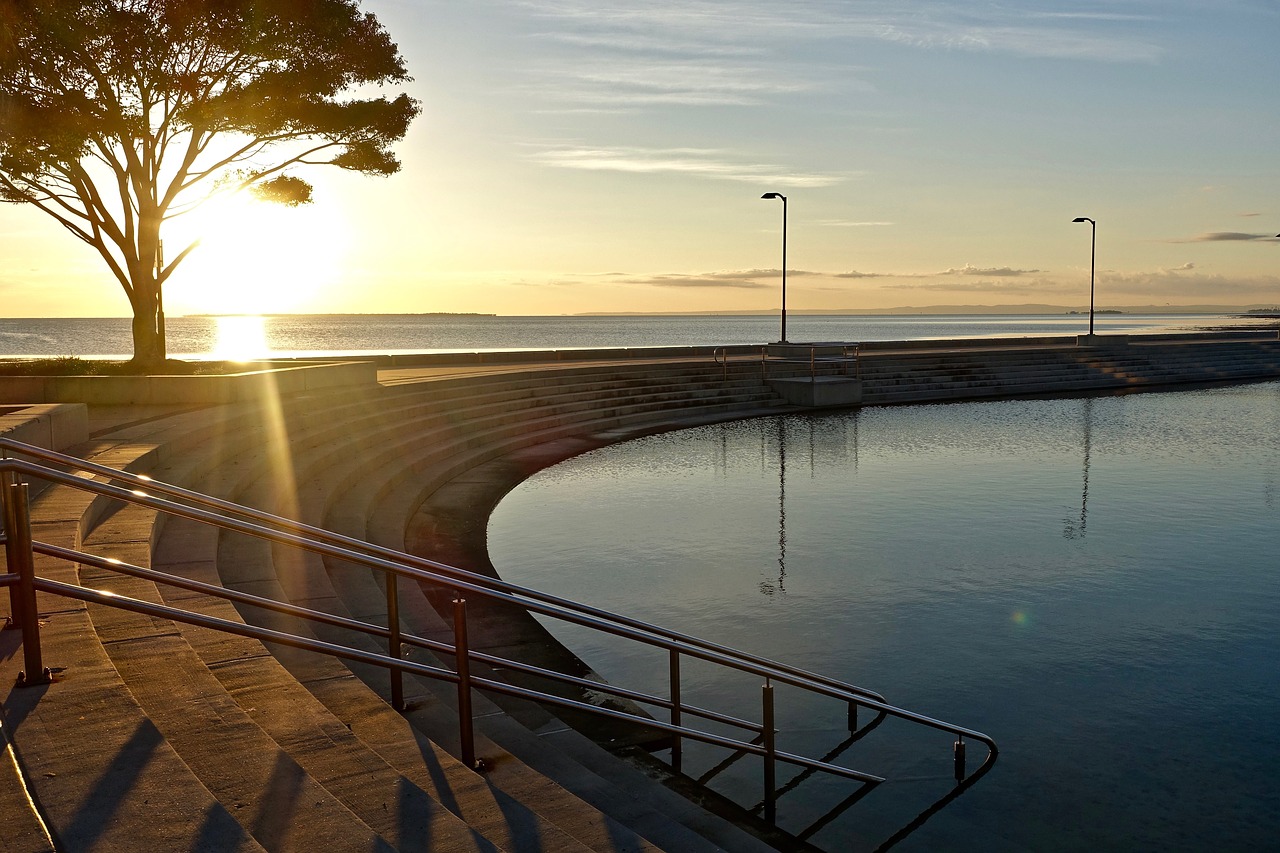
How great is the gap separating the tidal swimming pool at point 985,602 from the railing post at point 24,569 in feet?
13.8

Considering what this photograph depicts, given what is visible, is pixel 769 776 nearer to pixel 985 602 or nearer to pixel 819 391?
pixel 985 602

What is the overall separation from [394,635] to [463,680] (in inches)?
33.6

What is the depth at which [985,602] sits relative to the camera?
10547mm

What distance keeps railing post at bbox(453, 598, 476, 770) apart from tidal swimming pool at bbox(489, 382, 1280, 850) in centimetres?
229

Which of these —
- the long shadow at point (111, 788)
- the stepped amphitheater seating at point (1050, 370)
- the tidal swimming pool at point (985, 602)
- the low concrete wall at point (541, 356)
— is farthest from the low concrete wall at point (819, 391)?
the long shadow at point (111, 788)

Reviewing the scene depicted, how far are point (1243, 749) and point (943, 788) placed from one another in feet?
7.72

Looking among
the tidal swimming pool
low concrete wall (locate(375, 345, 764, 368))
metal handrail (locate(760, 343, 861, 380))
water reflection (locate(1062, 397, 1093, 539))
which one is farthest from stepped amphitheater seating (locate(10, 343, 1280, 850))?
metal handrail (locate(760, 343, 861, 380))

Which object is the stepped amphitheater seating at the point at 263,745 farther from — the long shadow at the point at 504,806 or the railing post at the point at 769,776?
the railing post at the point at 769,776

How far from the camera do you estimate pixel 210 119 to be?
2130 centimetres

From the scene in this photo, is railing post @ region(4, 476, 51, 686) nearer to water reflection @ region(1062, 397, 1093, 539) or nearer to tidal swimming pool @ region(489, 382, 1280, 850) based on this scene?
tidal swimming pool @ region(489, 382, 1280, 850)

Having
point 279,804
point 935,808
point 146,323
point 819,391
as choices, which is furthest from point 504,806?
point 819,391

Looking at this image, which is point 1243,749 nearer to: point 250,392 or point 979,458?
point 979,458

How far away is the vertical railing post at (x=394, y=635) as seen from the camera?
5410 mm

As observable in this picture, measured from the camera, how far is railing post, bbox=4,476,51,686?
13.7 feet
